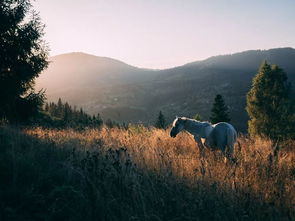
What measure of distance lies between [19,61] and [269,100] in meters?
27.9

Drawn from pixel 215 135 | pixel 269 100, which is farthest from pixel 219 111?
pixel 215 135

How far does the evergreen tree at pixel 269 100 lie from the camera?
30766 mm

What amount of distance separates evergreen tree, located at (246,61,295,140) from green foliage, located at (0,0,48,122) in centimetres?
2454

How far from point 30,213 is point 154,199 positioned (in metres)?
1.62

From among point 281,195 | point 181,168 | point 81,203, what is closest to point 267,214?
point 281,195

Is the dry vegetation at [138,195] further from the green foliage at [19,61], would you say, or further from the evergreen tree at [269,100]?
the evergreen tree at [269,100]

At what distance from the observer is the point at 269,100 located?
31.4 m

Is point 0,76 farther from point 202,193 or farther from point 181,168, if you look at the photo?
point 202,193

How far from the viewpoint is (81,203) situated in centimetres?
346

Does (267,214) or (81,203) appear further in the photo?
(81,203)

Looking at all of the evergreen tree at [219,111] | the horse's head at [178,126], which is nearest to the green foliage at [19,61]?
the horse's head at [178,126]

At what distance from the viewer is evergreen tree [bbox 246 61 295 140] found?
30.8m

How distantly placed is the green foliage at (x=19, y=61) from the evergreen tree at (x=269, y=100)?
24.5 m

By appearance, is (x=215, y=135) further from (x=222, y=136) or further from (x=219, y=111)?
(x=219, y=111)
